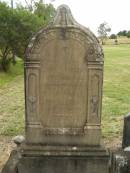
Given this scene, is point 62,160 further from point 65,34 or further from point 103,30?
point 103,30

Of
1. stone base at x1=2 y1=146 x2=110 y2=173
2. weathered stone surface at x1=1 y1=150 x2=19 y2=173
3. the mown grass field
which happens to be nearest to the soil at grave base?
the mown grass field

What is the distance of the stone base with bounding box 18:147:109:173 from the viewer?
601 cm

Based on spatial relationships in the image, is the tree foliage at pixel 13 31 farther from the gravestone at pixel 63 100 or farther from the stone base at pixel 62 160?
the stone base at pixel 62 160

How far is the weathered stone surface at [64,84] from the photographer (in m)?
5.88

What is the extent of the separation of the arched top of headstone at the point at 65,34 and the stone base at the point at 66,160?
139 cm

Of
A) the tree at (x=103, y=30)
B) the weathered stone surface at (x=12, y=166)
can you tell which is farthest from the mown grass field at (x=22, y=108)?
the tree at (x=103, y=30)

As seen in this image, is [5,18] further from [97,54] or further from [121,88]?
[97,54]

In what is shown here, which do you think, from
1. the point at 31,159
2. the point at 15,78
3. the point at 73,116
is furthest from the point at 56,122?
the point at 15,78

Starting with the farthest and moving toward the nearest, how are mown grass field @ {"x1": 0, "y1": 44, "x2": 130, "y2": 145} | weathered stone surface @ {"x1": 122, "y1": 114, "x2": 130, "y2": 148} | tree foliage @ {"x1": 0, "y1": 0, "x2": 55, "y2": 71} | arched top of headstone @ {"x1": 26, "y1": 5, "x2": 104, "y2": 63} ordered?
1. tree foliage @ {"x1": 0, "y1": 0, "x2": 55, "y2": 71}
2. mown grass field @ {"x1": 0, "y1": 44, "x2": 130, "y2": 145}
3. weathered stone surface @ {"x1": 122, "y1": 114, "x2": 130, "y2": 148}
4. arched top of headstone @ {"x1": 26, "y1": 5, "x2": 104, "y2": 63}

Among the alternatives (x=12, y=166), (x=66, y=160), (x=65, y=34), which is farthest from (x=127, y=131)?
(x=65, y=34)

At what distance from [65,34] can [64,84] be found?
749mm

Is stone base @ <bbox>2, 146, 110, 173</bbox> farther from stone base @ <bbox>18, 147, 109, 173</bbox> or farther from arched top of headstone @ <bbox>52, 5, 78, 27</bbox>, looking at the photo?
arched top of headstone @ <bbox>52, 5, 78, 27</bbox>

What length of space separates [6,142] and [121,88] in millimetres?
11049

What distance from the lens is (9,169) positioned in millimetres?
6281
